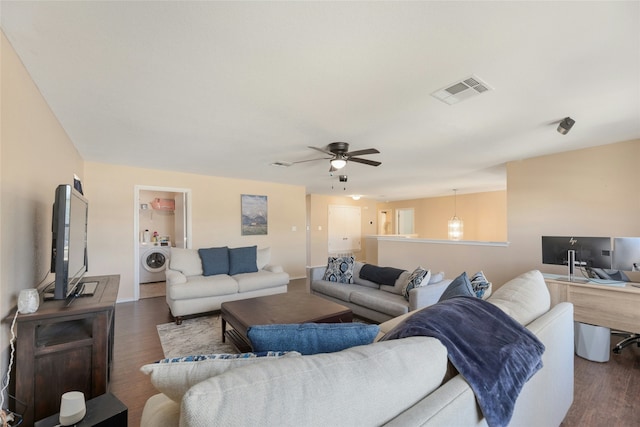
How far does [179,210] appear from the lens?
5.88m

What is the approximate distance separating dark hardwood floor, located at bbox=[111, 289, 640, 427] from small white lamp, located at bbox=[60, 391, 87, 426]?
0.62 m

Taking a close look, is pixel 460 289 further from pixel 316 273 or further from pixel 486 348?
pixel 316 273

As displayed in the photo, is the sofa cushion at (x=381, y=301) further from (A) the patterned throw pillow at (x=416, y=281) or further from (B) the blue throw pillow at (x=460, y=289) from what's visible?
(B) the blue throw pillow at (x=460, y=289)

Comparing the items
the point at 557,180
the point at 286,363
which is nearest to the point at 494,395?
the point at 286,363

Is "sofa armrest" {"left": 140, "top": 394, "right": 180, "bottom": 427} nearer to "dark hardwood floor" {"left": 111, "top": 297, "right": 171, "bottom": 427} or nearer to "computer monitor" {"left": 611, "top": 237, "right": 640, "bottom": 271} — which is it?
"dark hardwood floor" {"left": 111, "top": 297, "right": 171, "bottom": 427}

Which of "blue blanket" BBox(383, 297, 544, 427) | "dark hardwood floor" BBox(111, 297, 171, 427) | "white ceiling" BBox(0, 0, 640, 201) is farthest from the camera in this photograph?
"dark hardwood floor" BBox(111, 297, 171, 427)

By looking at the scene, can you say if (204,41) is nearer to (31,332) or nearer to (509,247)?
(31,332)

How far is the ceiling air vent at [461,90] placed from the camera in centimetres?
201

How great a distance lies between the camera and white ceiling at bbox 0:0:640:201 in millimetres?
1399

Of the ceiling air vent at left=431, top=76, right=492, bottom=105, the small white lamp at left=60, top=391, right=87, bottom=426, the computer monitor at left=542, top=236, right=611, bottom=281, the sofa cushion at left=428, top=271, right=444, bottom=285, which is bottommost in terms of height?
the small white lamp at left=60, top=391, right=87, bottom=426

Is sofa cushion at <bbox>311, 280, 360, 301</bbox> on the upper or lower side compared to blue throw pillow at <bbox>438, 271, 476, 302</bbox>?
lower

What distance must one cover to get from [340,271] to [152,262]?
4.57m

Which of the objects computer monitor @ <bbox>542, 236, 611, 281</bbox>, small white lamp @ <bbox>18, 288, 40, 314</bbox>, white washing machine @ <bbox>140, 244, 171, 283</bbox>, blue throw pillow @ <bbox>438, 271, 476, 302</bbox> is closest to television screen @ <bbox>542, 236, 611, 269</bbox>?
computer monitor @ <bbox>542, 236, 611, 281</bbox>

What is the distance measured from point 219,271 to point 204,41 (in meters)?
3.47
